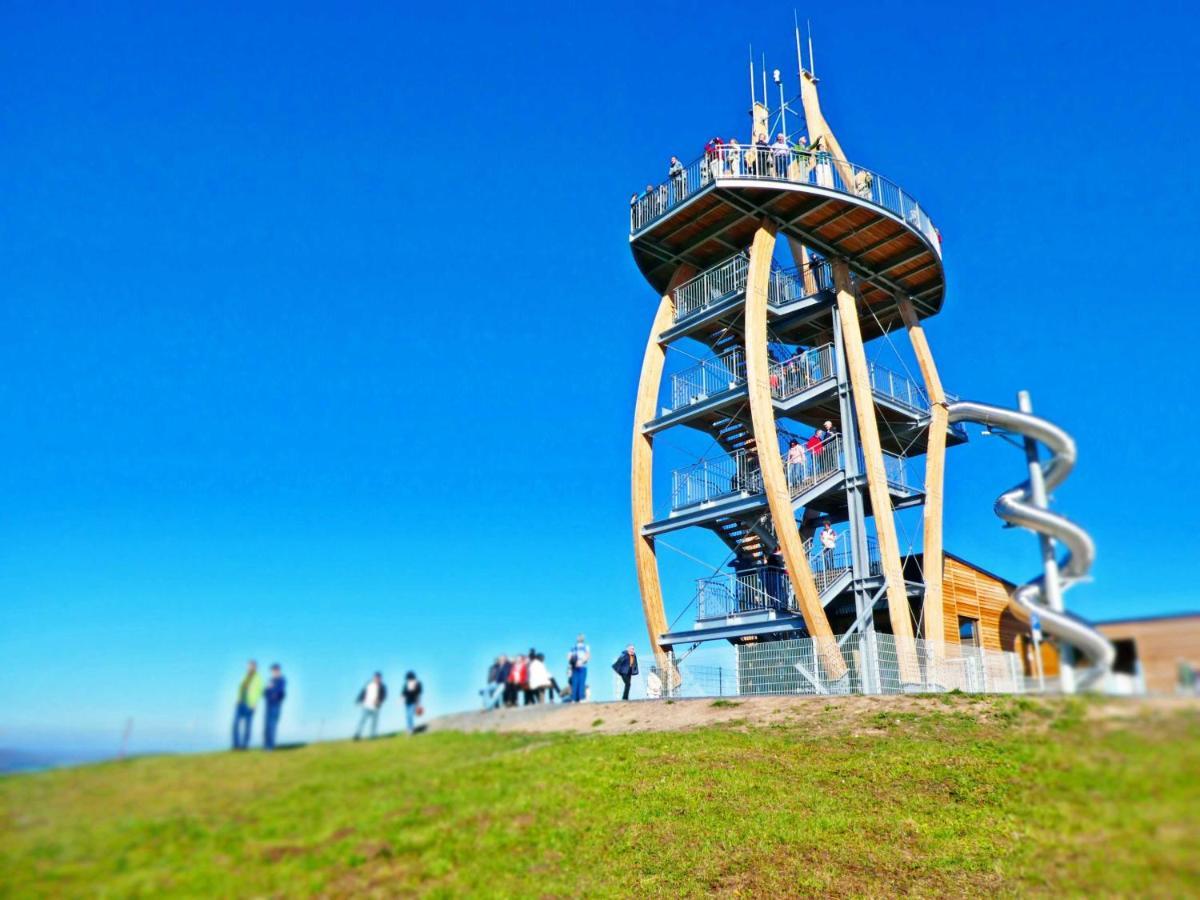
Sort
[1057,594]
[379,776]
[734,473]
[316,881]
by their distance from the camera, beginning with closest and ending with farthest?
1. [1057,594]
2. [316,881]
3. [379,776]
4. [734,473]

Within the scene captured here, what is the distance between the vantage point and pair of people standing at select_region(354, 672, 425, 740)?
11.3 feet

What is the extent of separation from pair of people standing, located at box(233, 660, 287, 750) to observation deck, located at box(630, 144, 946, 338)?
76.1ft

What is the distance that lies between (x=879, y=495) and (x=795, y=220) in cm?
878

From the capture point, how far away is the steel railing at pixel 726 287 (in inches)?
1038

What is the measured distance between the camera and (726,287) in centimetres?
2677

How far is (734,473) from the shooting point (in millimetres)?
25438

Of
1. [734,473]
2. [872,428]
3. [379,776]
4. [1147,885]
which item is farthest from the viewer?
[734,473]

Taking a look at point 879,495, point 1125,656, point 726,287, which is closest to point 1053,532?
point 1125,656

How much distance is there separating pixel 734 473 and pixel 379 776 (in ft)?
73.5

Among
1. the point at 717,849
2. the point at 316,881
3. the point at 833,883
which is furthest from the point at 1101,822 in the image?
the point at 717,849

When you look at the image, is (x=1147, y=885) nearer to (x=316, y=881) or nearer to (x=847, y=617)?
(x=316, y=881)

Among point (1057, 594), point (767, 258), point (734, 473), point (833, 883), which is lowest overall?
point (833, 883)

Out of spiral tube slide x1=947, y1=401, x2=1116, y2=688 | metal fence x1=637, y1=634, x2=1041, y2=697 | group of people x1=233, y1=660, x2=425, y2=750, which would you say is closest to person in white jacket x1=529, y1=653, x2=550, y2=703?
group of people x1=233, y1=660, x2=425, y2=750

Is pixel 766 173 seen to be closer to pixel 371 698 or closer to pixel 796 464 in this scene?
pixel 796 464
